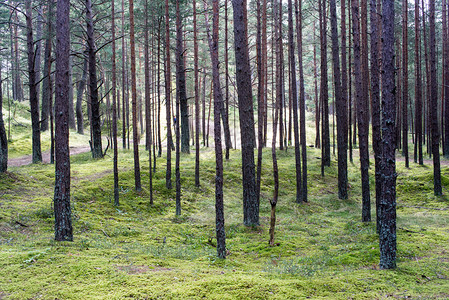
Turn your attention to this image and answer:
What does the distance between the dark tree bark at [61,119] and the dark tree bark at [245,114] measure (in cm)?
517

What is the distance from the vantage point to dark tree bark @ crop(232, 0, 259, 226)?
33.6 ft

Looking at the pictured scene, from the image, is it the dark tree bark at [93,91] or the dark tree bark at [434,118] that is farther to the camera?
the dark tree bark at [93,91]

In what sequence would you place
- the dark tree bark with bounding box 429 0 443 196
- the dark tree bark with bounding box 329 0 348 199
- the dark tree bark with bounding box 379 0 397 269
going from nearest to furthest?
the dark tree bark with bounding box 379 0 397 269, the dark tree bark with bounding box 429 0 443 196, the dark tree bark with bounding box 329 0 348 199

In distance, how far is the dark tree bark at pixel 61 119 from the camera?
22.4ft

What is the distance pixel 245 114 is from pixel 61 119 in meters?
5.67

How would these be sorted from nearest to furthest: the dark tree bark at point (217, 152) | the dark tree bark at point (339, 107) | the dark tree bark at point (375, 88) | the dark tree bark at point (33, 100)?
the dark tree bark at point (217, 152) → the dark tree bark at point (375, 88) → the dark tree bark at point (339, 107) → the dark tree bark at point (33, 100)

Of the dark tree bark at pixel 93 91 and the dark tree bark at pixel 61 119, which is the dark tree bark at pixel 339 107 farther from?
the dark tree bark at pixel 93 91

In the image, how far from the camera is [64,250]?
251 inches

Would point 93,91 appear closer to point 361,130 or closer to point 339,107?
point 339,107

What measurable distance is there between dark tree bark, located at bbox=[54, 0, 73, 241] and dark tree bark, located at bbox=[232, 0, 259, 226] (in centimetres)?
517

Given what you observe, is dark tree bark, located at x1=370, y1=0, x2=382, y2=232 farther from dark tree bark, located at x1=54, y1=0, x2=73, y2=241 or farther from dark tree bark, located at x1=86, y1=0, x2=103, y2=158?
dark tree bark, located at x1=86, y1=0, x2=103, y2=158

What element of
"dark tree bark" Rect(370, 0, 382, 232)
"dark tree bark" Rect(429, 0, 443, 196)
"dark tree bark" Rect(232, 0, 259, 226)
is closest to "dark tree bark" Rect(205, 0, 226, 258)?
"dark tree bark" Rect(232, 0, 259, 226)


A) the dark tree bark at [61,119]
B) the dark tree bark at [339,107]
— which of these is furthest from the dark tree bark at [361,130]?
the dark tree bark at [61,119]

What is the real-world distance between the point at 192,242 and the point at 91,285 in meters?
4.74
